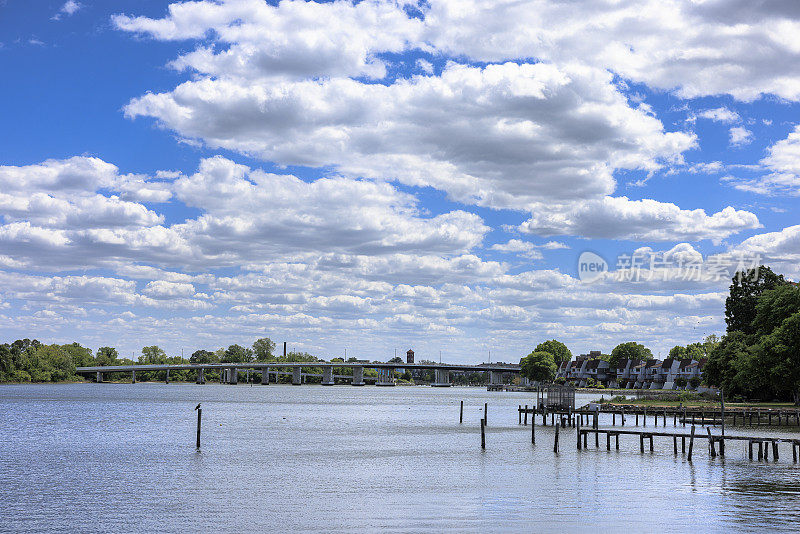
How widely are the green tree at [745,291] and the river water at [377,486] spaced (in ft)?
183

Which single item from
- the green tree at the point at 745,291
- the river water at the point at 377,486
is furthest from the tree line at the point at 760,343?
the river water at the point at 377,486

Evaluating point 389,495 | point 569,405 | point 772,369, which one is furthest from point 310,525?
point 772,369

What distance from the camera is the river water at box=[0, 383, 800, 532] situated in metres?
36.7

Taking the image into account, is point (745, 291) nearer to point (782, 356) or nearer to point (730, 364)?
point (730, 364)

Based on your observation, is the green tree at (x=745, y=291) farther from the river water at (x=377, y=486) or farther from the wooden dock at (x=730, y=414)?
the river water at (x=377, y=486)

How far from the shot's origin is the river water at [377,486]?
36.7 metres

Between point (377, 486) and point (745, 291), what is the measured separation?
10577 cm

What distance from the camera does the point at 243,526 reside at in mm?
35812

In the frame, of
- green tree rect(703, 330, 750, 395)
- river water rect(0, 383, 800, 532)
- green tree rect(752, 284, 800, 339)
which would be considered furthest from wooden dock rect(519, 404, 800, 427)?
green tree rect(752, 284, 800, 339)

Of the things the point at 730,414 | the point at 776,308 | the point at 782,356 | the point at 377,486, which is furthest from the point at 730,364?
the point at 377,486

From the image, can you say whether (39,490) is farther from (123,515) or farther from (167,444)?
(167,444)

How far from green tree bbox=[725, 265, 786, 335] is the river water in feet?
183

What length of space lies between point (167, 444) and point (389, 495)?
38.1 metres

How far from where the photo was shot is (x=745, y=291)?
134500 mm
